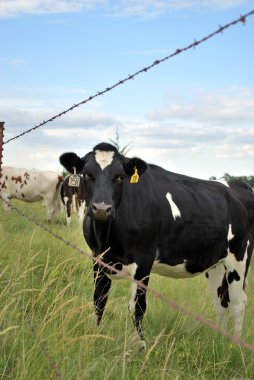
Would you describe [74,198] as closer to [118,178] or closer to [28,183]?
[28,183]

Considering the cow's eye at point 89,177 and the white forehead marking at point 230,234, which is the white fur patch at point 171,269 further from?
the cow's eye at point 89,177

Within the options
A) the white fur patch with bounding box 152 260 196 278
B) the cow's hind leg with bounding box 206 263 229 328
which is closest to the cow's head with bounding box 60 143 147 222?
the white fur patch with bounding box 152 260 196 278

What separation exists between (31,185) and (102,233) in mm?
12681

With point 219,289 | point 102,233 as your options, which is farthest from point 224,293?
point 102,233

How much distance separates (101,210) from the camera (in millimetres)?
4020

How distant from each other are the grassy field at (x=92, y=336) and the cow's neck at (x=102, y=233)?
306mm

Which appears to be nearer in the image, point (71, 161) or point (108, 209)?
point (108, 209)

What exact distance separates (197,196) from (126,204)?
4.39 ft

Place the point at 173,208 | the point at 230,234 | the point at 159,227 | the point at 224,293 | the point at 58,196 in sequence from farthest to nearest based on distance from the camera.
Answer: the point at 58,196
the point at 224,293
the point at 230,234
the point at 173,208
the point at 159,227

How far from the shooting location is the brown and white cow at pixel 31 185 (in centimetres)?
1675

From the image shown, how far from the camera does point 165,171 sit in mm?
5621

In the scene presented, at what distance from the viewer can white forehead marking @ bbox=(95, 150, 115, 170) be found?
4.41 meters

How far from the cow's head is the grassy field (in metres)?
0.61

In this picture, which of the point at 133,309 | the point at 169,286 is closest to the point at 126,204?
the point at 133,309
